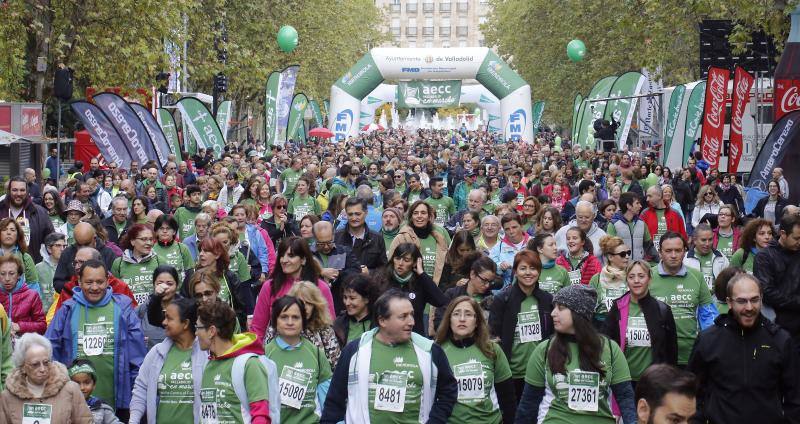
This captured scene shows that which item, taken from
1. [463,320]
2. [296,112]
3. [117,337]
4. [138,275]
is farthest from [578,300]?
[296,112]

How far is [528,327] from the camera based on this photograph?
8.74 m

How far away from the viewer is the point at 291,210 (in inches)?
704

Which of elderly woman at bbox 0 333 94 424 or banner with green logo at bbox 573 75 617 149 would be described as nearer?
elderly woman at bbox 0 333 94 424

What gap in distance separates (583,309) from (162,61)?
71.2ft

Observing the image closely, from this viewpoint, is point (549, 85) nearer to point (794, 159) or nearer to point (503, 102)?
point (503, 102)

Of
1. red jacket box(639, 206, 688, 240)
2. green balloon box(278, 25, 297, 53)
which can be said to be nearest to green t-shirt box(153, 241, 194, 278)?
red jacket box(639, 206, 688, 240)

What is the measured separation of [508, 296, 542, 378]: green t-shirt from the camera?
28.6 ft

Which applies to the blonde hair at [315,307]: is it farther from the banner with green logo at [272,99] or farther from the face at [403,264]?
the banner with green logo at [272,99]

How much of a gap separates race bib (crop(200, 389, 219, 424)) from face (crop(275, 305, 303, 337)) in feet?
2.14

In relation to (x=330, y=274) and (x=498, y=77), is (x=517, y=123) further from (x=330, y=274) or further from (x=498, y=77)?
(x=330, y=274)

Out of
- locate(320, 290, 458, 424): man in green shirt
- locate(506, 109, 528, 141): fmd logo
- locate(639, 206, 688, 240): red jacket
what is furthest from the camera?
locate(506, 109, 528, 141): fmd logo

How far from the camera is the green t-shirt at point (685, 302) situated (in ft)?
30.5

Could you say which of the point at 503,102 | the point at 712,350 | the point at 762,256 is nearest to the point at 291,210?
the point at 762,256

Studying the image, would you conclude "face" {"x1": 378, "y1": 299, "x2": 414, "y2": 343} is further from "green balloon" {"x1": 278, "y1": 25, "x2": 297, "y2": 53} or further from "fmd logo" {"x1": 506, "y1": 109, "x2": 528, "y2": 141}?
"fmd logo" {"x1": 506, "y1": 109, "x2": 528, "y2": 141}
